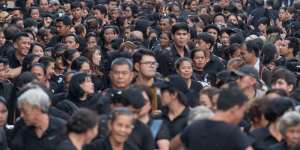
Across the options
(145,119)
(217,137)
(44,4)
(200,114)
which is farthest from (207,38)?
(44,4)

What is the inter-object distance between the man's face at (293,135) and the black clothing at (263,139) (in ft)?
1.21

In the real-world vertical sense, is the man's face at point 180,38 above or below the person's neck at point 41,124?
below

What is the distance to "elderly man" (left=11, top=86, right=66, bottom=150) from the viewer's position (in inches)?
320

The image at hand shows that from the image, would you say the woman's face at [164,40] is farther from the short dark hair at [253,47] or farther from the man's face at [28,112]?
the man's face at [28,112]

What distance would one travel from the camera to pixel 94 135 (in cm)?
777

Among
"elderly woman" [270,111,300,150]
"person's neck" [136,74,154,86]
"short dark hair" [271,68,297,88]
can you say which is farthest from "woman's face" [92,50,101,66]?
"elderly woman" [270,111,300,150]

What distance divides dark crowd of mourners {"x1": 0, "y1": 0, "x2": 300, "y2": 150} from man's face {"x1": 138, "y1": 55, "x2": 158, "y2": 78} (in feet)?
0.05

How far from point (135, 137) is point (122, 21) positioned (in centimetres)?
1131

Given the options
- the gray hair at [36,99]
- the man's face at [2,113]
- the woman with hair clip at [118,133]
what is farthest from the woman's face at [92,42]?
the woman with hair clip at [118,133]

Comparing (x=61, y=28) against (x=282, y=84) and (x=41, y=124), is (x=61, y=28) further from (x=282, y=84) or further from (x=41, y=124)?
(x=41, y=124)

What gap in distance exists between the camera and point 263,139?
7.92m

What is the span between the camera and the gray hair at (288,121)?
24.4ft

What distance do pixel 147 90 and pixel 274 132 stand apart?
147cm

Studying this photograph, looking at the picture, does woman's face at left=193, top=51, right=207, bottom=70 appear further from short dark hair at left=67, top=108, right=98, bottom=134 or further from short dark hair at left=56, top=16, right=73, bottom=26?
short dark hair at left=67, top=108, right=98, bottom=134
